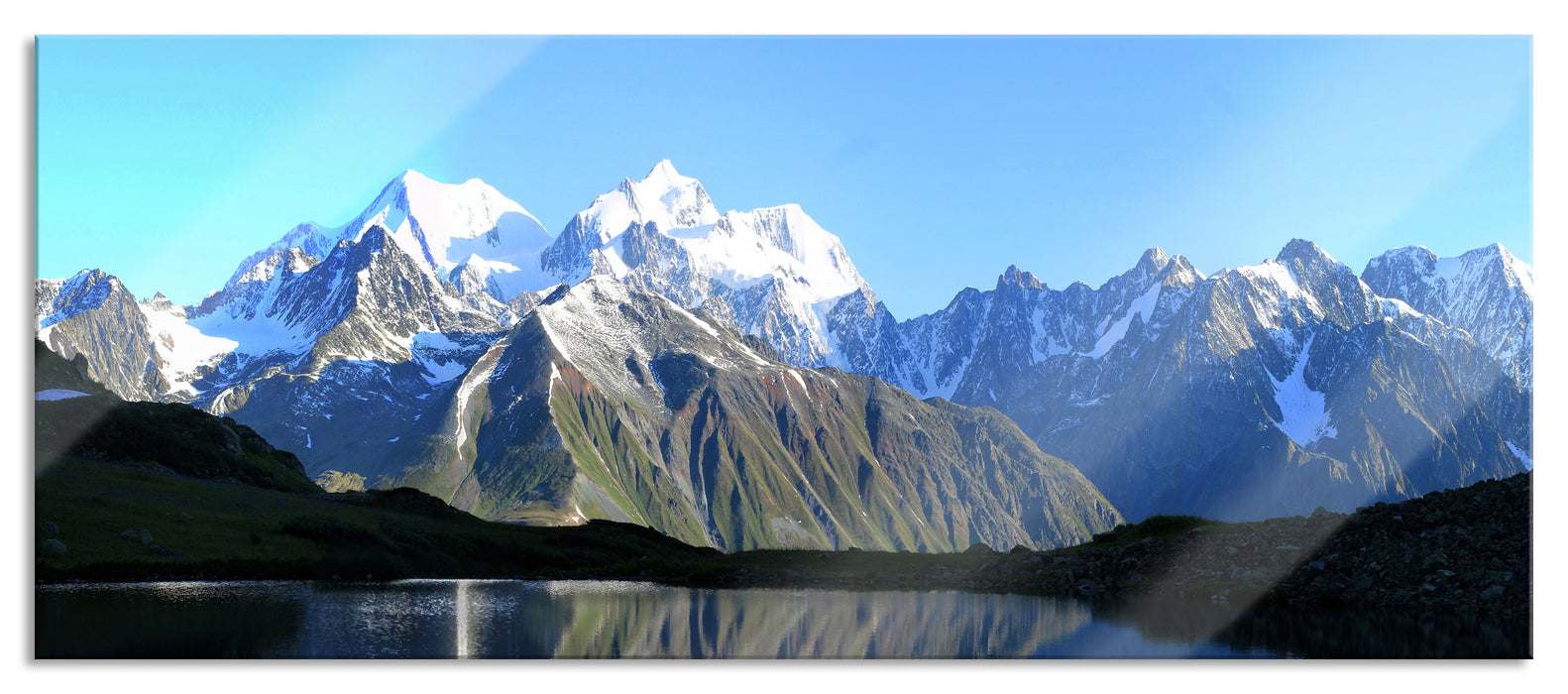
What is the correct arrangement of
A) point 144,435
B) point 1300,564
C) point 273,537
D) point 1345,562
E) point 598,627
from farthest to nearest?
point 144,435 → point 273,537 → point 1300,564 → point 1345,562 → point 598,627

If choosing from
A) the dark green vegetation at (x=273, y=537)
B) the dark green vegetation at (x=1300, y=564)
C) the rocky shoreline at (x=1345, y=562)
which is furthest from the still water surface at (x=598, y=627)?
the dark green vegetation at (x=273, y=537)

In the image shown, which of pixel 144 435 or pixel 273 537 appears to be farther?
pixel 144 435

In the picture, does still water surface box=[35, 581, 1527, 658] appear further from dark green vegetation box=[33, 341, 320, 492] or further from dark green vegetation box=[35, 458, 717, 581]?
dark green vegetation box=[33, 341, 320, 492]

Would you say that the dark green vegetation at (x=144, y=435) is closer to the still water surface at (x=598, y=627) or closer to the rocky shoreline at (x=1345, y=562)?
the still water surface at (x=598, y=627)

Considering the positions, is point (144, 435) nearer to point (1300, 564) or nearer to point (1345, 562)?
point (1300, 564)

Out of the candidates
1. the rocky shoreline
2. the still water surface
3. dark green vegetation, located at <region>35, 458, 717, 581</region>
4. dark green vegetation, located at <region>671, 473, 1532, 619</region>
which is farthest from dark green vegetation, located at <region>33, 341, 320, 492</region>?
the rocky shoreline

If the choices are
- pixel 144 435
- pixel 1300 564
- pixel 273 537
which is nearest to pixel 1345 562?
pixel 1300 564
